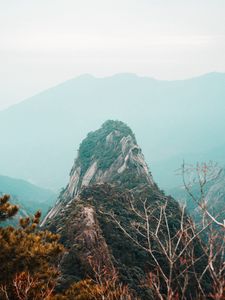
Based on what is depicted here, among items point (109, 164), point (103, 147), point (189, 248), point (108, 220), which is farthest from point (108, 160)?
point (189, 248)

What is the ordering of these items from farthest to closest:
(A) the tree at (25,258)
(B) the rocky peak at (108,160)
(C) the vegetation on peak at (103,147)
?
(C) the vegetation on peak at (103,147)
(B) the rocky peak at (108,160)
(A) the tree at (25,258)

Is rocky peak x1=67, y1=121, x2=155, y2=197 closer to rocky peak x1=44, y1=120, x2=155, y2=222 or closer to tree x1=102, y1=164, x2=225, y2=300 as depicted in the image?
rocky peak x1=44, y1=120, x2=155, y2=222

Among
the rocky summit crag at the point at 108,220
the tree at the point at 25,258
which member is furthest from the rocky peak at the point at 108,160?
the tree at the point at 25,258

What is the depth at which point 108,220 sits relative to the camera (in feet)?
121

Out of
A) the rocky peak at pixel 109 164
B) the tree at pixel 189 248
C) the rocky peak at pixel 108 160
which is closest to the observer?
the tree at pixel 189 248

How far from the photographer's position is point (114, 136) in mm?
98438

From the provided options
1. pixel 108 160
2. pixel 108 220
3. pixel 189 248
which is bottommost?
pixel 108 220

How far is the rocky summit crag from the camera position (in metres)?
29.3

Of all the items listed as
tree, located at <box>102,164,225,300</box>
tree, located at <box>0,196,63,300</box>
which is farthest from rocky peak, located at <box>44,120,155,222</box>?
tree, located at <box>0,196,63,300</box>

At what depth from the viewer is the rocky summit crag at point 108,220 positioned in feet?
96.2

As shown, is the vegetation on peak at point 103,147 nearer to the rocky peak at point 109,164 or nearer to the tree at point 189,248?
the rocky peak at point 109,164

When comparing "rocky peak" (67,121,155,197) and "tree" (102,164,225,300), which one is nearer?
"tree" (102,164,225,300)

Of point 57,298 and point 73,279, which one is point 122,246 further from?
point 57,298

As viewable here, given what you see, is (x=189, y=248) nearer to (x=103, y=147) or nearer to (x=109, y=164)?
(x=109, y=164)
